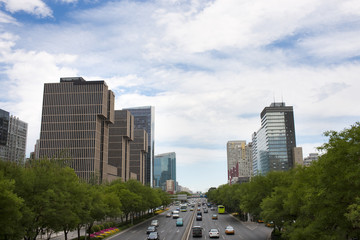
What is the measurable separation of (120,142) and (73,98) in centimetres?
4676

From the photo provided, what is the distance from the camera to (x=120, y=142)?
590 feet

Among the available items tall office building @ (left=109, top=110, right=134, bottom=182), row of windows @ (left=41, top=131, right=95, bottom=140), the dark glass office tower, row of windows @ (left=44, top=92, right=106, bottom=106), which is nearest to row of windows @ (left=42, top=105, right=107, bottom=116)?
row of windows @ (left=44, top=92, right=106, bottom=106)

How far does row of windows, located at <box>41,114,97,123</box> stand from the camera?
13862 cm

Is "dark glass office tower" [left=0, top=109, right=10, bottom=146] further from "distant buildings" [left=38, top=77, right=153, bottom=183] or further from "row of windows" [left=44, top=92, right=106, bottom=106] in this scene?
"row of windows" [left=44, top=92, right=106, bottom=106]

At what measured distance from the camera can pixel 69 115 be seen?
5502 inches

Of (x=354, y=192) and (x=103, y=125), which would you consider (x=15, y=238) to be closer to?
(x=354, y=192)

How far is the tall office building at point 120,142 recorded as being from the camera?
17588cm

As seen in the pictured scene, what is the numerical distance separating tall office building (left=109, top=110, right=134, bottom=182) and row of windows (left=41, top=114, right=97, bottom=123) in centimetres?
4199

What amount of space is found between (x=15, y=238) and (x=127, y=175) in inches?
6383

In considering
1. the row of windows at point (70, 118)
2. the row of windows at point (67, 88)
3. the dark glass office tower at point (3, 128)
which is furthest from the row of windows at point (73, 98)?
the dark glass office tower at point (3, 128)

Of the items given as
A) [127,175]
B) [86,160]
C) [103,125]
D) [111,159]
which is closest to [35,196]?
[86,160]

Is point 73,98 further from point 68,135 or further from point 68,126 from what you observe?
point 68,135

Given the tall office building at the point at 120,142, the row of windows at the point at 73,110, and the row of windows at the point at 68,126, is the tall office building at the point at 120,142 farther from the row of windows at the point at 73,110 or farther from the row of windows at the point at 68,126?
the row of windows at the point at 73,110

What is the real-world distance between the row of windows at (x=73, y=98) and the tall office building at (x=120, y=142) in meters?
42.7
